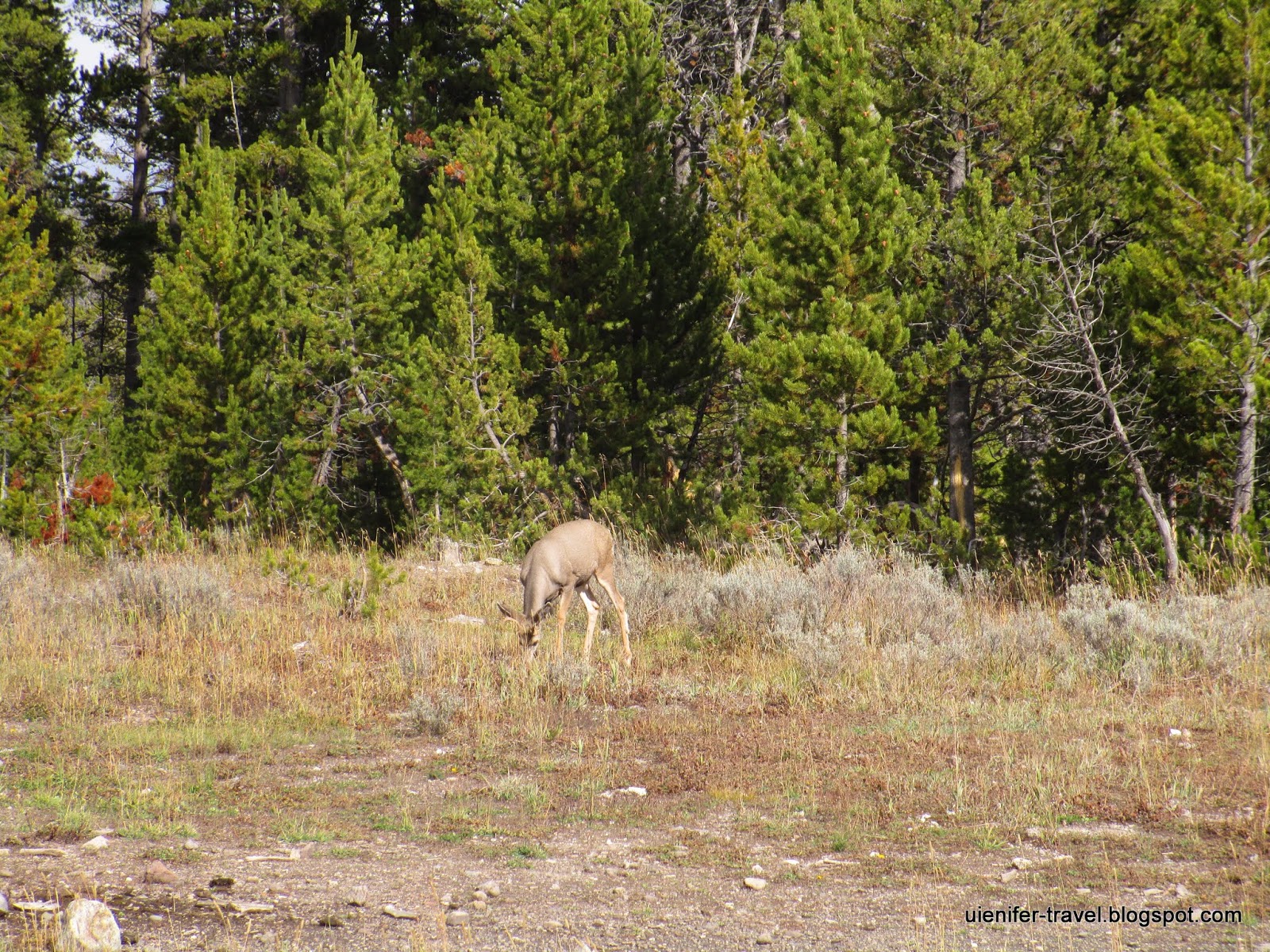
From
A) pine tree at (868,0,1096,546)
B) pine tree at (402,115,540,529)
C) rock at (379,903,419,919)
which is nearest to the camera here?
rock at (379,903,419,919)

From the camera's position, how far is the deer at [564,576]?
1045 cm

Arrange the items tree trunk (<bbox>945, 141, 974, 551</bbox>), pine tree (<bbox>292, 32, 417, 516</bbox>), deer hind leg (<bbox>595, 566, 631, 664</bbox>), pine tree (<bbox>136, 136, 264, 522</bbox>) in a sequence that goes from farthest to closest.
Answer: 1. pine tree (<bbox>136, 136, 264, 522</bbox>)
2. pine tree (<bbox>292, 32, 417, 516</bbox>)
3. tree trunk (<bbox>945, 141, 974, 551</bbox>)
4. deer hind leg (<bbox>595, 566, 631, 664</bbox>)

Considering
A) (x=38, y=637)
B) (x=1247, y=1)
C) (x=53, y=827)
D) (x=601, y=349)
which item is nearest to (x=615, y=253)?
(x=601, y=349)

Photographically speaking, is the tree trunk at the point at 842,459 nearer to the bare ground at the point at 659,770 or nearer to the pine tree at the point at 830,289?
A: the pine tree at the point at 830,289

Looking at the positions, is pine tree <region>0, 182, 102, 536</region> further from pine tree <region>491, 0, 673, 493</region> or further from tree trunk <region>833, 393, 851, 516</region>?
tree trunk <region>833, 393, 851, 516</region>

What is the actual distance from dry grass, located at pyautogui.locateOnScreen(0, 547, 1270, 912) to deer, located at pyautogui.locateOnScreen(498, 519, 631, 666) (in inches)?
15.0

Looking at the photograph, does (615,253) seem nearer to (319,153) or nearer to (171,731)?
(319,153)

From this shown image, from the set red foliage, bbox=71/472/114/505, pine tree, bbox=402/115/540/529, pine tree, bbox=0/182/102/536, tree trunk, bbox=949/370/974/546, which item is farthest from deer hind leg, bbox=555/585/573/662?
pine tree, bbox=0/182/102/536

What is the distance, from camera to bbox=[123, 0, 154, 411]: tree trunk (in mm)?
26859

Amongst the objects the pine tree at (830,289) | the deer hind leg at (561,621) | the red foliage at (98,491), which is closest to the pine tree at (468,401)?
the pine tree at (830,289)

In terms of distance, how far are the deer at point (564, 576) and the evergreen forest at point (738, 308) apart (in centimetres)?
412

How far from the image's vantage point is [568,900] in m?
5.39

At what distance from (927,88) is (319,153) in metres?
9.62

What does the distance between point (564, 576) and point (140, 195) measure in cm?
2276
